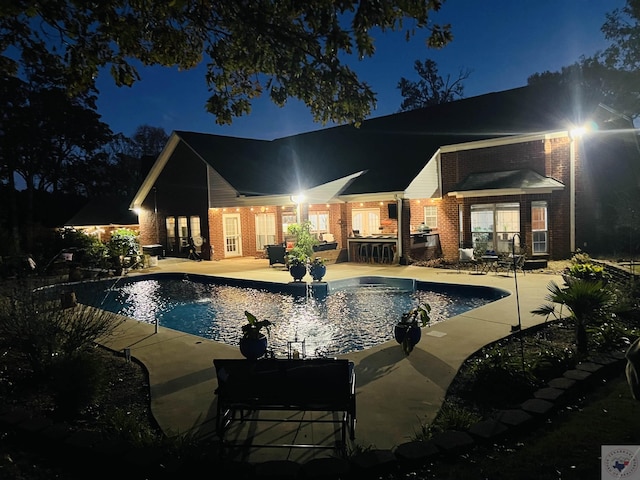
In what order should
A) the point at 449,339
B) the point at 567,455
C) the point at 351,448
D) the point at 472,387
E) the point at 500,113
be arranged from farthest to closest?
1. the point at 500,113
2. the point at 449,339
3. the point at 472,387
4. the point at 351,448
5. the point at 567,455

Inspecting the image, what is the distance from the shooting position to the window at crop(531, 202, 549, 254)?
639 inches

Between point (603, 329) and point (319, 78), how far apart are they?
17.9 feet

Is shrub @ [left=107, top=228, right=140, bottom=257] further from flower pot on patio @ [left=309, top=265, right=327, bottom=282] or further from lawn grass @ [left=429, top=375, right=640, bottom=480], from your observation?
lawn grass @ [left=429, top=375, right=640, bottom=480]

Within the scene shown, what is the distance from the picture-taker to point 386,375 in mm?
5633

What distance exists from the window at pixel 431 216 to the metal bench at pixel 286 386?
16.1m

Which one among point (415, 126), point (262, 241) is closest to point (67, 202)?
point (262, 241)

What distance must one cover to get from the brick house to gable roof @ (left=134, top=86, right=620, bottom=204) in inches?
3.1

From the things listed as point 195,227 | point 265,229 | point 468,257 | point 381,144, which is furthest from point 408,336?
point 195,227

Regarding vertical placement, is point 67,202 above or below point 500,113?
below

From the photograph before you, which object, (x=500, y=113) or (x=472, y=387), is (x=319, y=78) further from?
(x=500, y=113)

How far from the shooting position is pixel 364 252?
1909 cm

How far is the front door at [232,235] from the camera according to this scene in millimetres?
22469

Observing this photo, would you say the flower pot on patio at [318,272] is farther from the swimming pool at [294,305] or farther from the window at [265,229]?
the window at [265,229]

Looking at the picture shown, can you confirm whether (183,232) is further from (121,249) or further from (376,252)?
(376,252)
